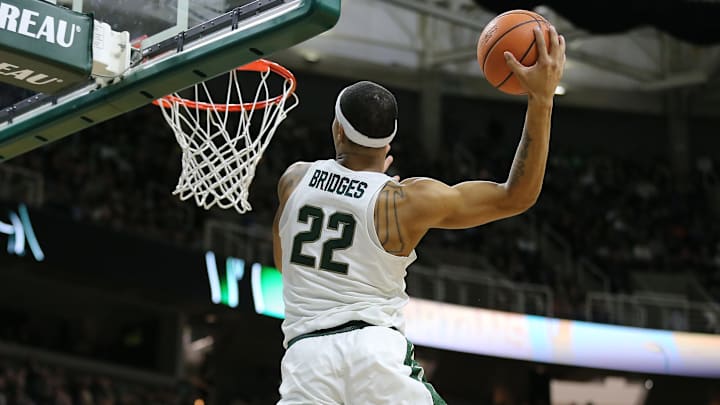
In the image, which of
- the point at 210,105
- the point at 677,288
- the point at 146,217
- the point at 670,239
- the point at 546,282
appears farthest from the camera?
the point at 670,239

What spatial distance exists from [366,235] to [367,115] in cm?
38

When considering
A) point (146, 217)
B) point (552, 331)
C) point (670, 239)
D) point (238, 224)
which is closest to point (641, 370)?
point (552, 331)

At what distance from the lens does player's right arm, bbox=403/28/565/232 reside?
3.35m

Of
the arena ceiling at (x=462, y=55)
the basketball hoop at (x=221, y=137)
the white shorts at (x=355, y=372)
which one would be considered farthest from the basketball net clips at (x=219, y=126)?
the arena ceiling at (x=462, y=55)

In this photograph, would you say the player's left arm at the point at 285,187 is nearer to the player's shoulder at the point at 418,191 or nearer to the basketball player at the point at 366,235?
the basketball player at the point at 366,235

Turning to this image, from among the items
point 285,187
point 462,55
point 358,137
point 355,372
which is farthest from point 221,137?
point 462,55

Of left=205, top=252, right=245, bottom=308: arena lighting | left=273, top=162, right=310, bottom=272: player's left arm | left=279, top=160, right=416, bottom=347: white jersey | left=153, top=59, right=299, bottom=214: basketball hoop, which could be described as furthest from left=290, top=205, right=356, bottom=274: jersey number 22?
left=205, top=252, right=245, bottom=308: arena lighting

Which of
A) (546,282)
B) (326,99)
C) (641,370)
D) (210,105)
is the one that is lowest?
(641,370)

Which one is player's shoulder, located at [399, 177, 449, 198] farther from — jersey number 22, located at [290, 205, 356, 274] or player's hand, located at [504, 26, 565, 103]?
player's hand, located at [504, 26, 565, 103]

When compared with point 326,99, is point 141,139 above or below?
below

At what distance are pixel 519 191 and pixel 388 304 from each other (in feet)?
1.78

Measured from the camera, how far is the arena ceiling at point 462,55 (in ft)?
67.5

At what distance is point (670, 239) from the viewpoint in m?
21.1

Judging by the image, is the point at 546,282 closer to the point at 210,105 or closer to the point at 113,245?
the point at 113,245
